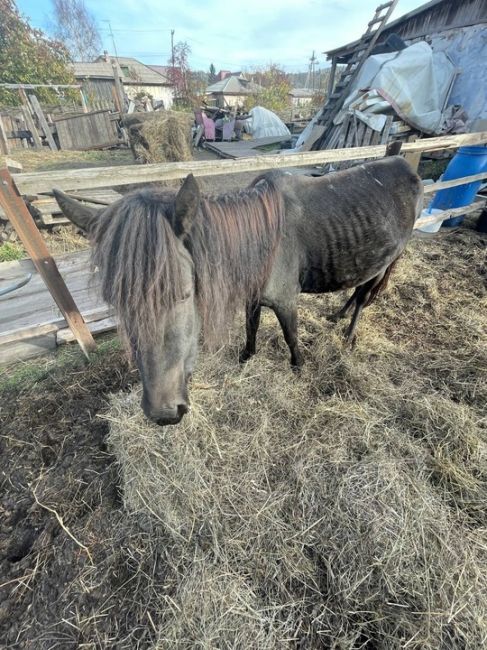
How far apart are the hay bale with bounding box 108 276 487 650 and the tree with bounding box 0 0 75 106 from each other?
22.8 m

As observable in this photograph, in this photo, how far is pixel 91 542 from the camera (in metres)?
1.62

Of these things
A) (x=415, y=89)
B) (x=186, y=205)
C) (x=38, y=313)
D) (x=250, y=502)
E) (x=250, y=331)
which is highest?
(x=415, y=89)

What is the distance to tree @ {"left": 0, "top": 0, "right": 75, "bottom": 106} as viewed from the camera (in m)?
16.5

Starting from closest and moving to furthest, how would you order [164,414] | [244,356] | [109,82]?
[164,414] < [244,356] < [109,82]

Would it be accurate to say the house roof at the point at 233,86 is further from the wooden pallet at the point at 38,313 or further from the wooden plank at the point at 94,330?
the wooden plank at the point at 94,330

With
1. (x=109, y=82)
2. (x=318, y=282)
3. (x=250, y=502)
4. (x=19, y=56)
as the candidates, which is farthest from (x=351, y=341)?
(x=109, y=82)

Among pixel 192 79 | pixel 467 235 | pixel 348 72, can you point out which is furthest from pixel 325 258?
pixel 192 79

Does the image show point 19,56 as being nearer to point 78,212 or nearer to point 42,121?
point 42,121

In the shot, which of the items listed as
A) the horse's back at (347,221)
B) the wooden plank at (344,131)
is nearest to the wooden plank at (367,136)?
the wooden plank at (344,131)

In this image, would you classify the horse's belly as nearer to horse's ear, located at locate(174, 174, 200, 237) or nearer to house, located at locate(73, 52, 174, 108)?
horse's ear, located at locate(174, 174, 200, 237)

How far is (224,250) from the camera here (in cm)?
155

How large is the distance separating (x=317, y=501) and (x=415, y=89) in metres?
10.1

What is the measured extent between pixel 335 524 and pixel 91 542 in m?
1.37

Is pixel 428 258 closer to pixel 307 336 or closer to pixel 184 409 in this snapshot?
pixel 307 336
